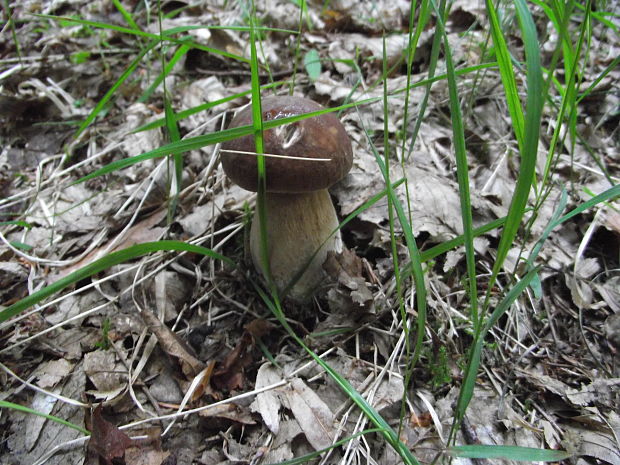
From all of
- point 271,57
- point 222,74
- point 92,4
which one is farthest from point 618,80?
point 92,4

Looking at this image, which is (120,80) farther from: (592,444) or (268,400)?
(592,444)

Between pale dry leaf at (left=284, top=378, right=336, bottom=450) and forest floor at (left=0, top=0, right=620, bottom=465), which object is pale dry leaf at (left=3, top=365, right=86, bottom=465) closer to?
forest floor at (left=0, top=0, right=620, bottom=465)

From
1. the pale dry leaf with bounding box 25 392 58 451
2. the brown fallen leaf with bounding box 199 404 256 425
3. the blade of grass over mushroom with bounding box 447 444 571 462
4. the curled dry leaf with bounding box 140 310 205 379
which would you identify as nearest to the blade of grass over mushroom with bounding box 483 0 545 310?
the blade of grass over mushroom with bounding box 447 444 571 462

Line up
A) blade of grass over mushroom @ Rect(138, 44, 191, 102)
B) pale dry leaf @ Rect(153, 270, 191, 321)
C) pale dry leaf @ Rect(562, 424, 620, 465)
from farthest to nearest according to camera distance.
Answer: pale dry leaf @ Rect(153, 270, 191, 321)
blade of grass over mushroom @ Rect(138, 44, 191, 102)
pale dry leaf @ Rect(562, 424, 620, 465)

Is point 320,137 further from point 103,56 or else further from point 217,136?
point 103,56

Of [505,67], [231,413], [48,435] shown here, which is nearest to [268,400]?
[231,413]
